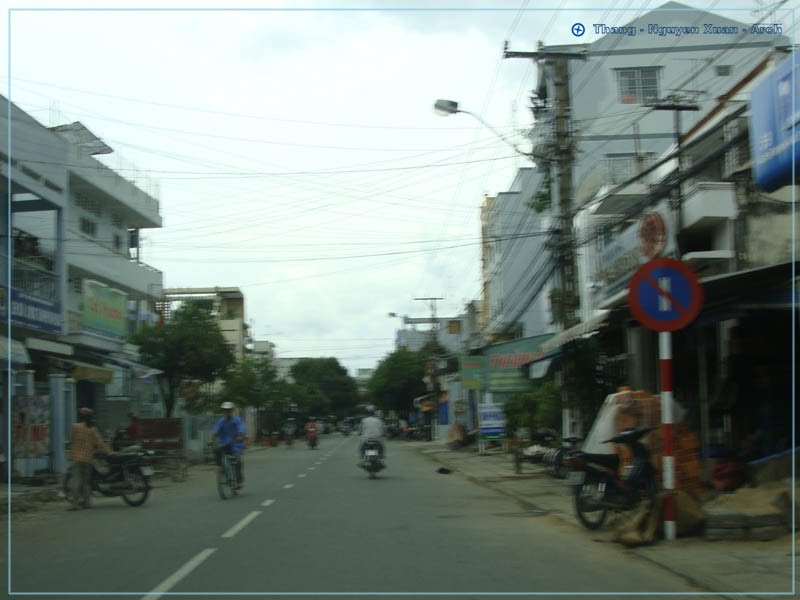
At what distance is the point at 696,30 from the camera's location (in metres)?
16.4

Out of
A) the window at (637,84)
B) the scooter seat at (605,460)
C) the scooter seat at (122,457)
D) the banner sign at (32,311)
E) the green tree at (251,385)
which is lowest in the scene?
the scooter seat at (122,457)

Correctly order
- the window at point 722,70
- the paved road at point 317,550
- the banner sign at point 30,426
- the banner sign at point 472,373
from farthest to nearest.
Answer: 1. the banner sign at point 472,373
2. the window at point 722,70
3. the banner sign at point 30,426
4. the paved road at point 317,550

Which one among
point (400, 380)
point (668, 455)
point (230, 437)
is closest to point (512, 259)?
point (400, 380)

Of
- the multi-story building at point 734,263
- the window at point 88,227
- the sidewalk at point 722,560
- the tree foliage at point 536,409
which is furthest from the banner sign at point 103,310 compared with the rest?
the sidewalk at point 722,560

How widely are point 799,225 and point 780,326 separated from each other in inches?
66.3

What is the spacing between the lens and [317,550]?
9.14 m

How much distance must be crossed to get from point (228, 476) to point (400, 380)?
175 feet

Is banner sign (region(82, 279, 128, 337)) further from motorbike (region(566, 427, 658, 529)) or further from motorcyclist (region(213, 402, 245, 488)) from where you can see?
motorbike (region(566, 427, 658, 529))

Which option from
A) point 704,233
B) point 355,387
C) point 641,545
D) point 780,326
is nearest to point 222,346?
point 704,233

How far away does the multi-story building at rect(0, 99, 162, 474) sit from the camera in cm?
1967

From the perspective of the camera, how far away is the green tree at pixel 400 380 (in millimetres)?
68750

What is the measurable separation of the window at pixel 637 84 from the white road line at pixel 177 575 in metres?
23.6

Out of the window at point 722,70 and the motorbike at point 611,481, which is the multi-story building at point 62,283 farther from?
the window at point 722,70

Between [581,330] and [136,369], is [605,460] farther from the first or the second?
[136,369]
